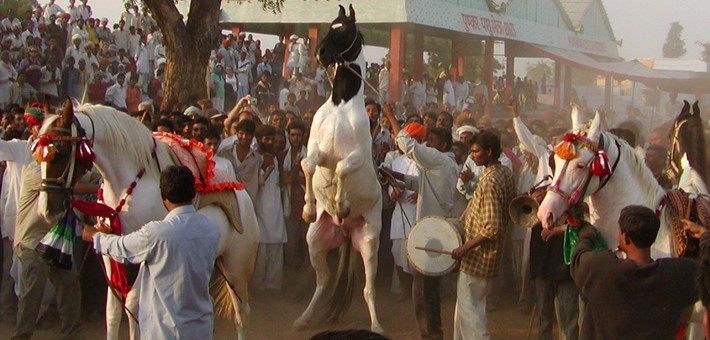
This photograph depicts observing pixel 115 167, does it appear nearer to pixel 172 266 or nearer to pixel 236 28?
pixel 172 266

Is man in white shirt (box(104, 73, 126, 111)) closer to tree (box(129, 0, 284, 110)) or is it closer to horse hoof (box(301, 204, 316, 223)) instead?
tree (box(129, 0, 284, 110))

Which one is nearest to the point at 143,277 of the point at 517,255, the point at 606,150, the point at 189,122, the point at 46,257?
the point at 46,257

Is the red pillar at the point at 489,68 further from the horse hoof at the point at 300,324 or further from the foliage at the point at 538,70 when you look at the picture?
the foliage at the point at 538,70

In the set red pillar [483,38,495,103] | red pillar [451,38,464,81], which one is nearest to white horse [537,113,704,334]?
red pillar [483,38,495,103]

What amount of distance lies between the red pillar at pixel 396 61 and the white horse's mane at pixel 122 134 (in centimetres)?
1934

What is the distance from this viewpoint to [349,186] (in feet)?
26.8

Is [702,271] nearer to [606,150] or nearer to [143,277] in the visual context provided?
[606,150]

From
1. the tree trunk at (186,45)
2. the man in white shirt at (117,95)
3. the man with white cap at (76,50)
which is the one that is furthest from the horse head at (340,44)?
the man with white cap at (76,50)

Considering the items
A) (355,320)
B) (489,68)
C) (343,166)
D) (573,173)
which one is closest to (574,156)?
(573,173)

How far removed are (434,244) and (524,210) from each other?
1140mm

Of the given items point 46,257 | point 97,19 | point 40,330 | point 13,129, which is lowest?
point 40,330

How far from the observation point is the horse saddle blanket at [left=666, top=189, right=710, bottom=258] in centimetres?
542

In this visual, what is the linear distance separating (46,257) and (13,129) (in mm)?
3099

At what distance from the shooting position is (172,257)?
16.2ft
